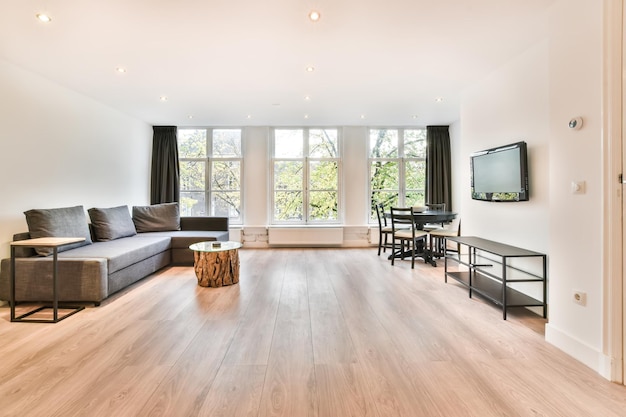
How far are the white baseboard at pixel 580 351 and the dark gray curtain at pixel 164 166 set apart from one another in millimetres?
6310

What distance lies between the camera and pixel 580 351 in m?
1.92

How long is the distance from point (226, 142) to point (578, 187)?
5989mm

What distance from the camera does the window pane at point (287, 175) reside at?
21.1 ft

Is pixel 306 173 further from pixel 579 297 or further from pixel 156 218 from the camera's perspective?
pixel 579 297

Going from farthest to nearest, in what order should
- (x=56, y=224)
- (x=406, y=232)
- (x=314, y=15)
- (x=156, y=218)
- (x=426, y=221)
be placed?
(x=156, y=218)
(x=406, y=232)
(x=426, y=221)
(x=56, y=224)
(x=314, y=15)

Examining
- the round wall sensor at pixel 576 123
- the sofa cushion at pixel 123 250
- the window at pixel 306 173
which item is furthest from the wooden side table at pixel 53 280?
the round wall sensor at pixel 576 123

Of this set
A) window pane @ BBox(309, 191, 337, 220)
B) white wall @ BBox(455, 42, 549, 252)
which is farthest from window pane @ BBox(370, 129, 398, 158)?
white wall @ BBox(455, 42, 549, 252)

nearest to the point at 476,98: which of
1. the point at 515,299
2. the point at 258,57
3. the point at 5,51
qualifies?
the point at 515,299

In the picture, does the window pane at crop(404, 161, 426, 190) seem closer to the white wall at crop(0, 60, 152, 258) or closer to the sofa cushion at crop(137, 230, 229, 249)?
the sofa cushion at crop(137, 230, 229, 249)

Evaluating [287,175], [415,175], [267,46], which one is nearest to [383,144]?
[415,175]

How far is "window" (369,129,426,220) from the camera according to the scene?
6.43 metres

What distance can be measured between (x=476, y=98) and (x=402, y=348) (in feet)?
11.3

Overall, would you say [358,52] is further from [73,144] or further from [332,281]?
[73,144]

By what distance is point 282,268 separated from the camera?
4488 mm
